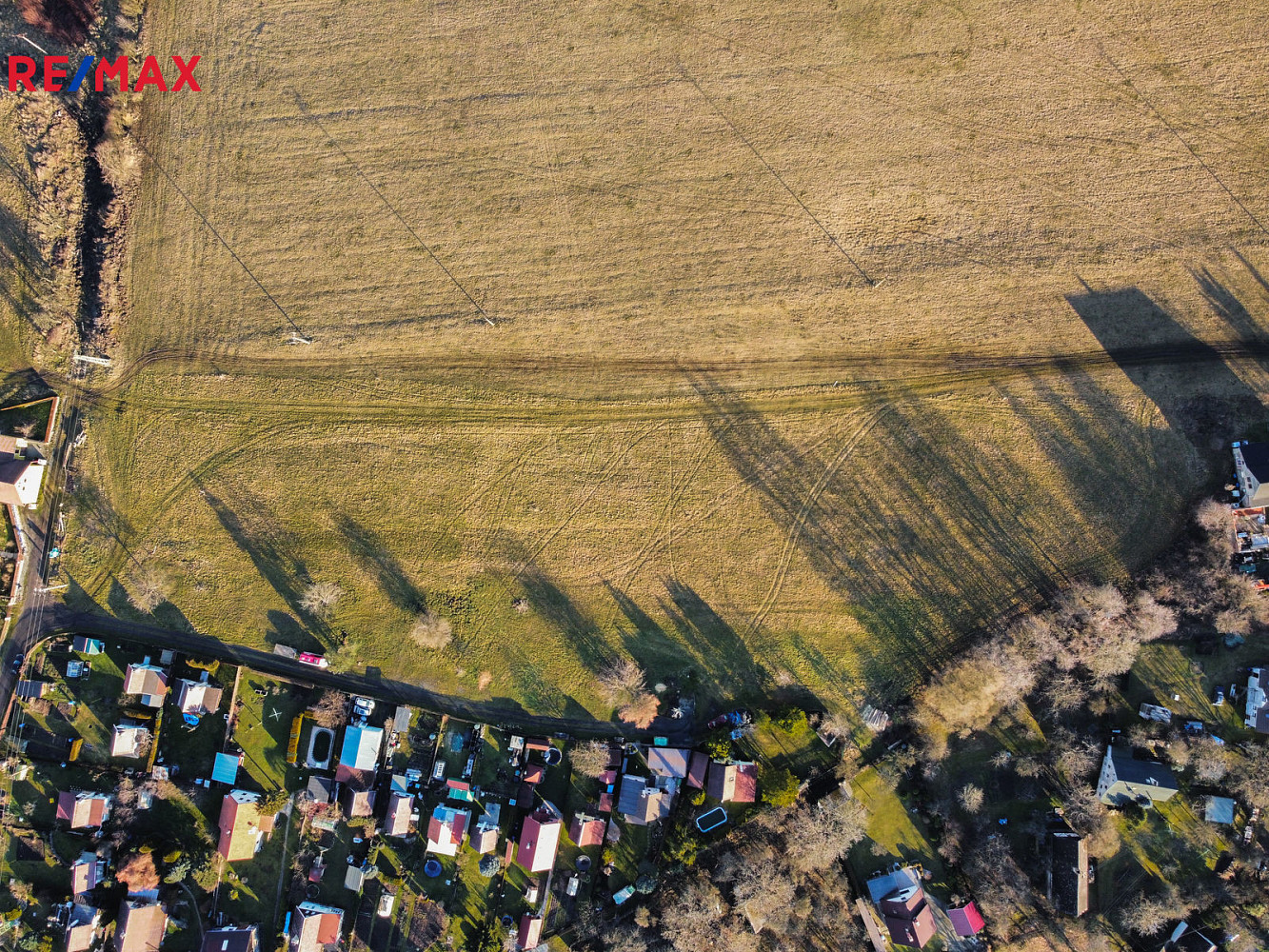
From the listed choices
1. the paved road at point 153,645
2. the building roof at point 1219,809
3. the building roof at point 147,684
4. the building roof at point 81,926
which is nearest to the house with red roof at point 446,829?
the paved road at point 153,645

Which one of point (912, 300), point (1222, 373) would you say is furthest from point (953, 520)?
point (1222, 373)

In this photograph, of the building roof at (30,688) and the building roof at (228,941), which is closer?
the building roof at (228,941)

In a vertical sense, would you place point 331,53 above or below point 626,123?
above

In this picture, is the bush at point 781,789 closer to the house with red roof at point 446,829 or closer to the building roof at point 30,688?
the house with red roof at point 446,829

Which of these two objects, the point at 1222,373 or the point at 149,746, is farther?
the point at 149,746

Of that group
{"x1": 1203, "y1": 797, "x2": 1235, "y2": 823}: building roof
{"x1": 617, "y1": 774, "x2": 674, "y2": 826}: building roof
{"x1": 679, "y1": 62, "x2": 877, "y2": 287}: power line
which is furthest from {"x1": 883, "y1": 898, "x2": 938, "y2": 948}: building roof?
{"x1": 679, "y1": 62, "x2": 877, "y2": 287}: power line

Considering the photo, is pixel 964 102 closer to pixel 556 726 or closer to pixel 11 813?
pixel 556 726

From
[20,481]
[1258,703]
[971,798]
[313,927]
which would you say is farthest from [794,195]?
[313,927]
